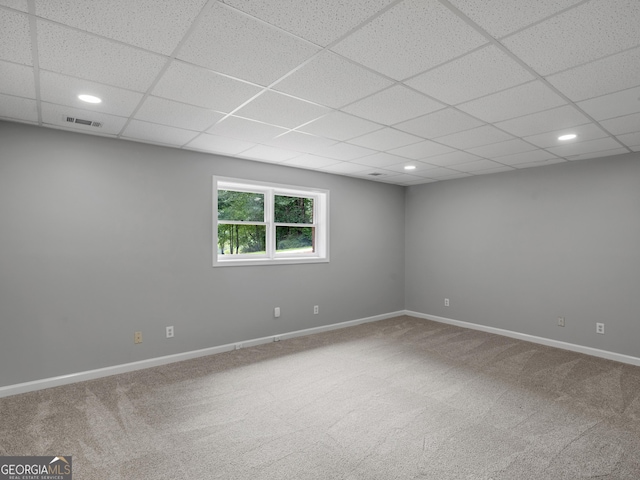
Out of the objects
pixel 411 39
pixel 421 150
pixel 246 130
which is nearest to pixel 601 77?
pixel 411 39

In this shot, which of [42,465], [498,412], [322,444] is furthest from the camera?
[498,412]

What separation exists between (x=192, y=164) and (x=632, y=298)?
17.5 feet

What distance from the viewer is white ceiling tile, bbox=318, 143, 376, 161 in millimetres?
3754

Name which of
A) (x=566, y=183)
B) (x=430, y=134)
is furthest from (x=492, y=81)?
(x=566, y=183)

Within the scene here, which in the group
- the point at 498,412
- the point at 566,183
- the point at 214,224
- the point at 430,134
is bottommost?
the point at 498,412

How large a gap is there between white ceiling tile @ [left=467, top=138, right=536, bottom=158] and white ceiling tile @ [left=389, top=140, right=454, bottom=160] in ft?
1.11

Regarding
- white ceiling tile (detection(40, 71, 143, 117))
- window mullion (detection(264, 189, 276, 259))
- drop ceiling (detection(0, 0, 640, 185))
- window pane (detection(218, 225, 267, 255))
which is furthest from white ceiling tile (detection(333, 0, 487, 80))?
window pane (detection(218, 225, 267, 255))

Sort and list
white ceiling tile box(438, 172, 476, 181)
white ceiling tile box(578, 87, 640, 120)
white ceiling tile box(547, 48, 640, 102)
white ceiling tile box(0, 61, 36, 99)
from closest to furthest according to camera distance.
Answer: white ceiling tile box(547, 48, 640, 102), white ceiling tile box(0, 61, 36, 99), white ceiling tile box(578, 87, 640, 120), white ceiling tile box(438, 172, 476, 181)

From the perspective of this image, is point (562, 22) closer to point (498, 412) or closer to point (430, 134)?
point (430, 134)

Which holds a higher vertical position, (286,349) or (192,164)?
(192,164)

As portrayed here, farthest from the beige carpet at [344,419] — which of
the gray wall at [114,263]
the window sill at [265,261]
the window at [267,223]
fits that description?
the window at [267,223]

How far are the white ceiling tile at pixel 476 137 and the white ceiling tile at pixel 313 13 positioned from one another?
1954 millimetres

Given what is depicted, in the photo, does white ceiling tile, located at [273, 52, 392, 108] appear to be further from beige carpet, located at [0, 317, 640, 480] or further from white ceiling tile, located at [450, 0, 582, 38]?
beige carpet, located at [0, 317, 640, 480]

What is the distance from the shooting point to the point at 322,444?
7.69 feet
